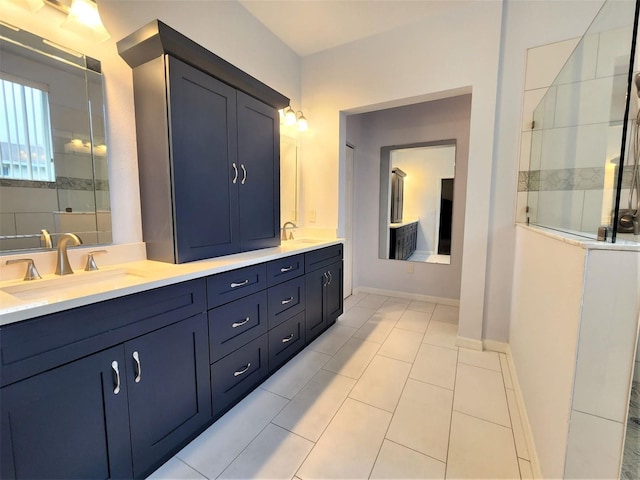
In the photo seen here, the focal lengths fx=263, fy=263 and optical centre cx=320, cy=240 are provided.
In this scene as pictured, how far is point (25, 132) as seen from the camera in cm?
121

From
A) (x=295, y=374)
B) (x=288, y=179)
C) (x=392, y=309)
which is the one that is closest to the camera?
(x=295, y=374)

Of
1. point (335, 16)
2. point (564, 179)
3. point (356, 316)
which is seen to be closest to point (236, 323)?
point (356, 316)

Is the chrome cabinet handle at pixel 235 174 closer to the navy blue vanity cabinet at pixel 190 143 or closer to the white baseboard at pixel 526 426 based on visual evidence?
the navy blue vanity cabinet at pixel 190 143

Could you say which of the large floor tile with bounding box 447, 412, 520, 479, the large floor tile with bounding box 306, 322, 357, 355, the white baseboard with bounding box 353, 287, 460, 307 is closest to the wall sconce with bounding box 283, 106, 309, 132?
the large floor tile with bounding box 306, 322, 357, 355

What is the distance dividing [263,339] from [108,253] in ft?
3.51

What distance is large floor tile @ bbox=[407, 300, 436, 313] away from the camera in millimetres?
3273

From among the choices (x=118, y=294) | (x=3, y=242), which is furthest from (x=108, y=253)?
(x=118, y=294)

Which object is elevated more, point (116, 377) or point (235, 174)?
point (235, 174)

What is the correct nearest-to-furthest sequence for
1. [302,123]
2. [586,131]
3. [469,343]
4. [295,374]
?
[586,131] < [295,374] < [469,343] < [302,123]

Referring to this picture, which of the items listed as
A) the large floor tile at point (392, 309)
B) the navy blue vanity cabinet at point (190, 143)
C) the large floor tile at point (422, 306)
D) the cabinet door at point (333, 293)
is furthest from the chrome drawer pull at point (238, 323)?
the large floor tile at point (422, 306)

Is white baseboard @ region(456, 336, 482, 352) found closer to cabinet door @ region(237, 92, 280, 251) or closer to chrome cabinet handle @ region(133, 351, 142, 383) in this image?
cabinet door @ region(237, 92, 280, 251)

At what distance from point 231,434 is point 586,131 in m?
2.58

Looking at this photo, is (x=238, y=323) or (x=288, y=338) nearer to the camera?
(x=238, y=323)

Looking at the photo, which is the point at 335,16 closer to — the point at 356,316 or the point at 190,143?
the point at 190,143
